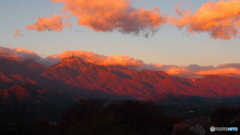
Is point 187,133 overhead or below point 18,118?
below

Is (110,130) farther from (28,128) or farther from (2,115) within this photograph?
(2,115)

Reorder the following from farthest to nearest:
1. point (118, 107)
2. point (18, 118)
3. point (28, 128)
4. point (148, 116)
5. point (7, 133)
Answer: point (118, 107) < point (148, 116) < point (18, 118) < point (28, 128) < point (7, 133)

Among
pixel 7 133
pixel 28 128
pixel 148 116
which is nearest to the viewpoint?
pixel 7 133

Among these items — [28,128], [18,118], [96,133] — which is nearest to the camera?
[96,133]

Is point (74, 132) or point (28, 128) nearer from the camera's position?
point (74, 132)

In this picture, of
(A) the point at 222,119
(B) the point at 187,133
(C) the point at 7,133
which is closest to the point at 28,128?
(C) the point at 7,133

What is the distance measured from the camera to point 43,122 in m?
66.1

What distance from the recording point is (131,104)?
72625mm


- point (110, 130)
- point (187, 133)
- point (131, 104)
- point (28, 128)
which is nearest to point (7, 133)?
point (28, 128)

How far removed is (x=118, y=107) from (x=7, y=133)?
29.8m

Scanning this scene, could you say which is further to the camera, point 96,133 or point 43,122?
point 43,122

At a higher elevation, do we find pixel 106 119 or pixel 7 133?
pixel 106 119

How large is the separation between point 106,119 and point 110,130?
1.27 metres

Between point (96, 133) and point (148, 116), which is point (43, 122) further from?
point (96, 133)
